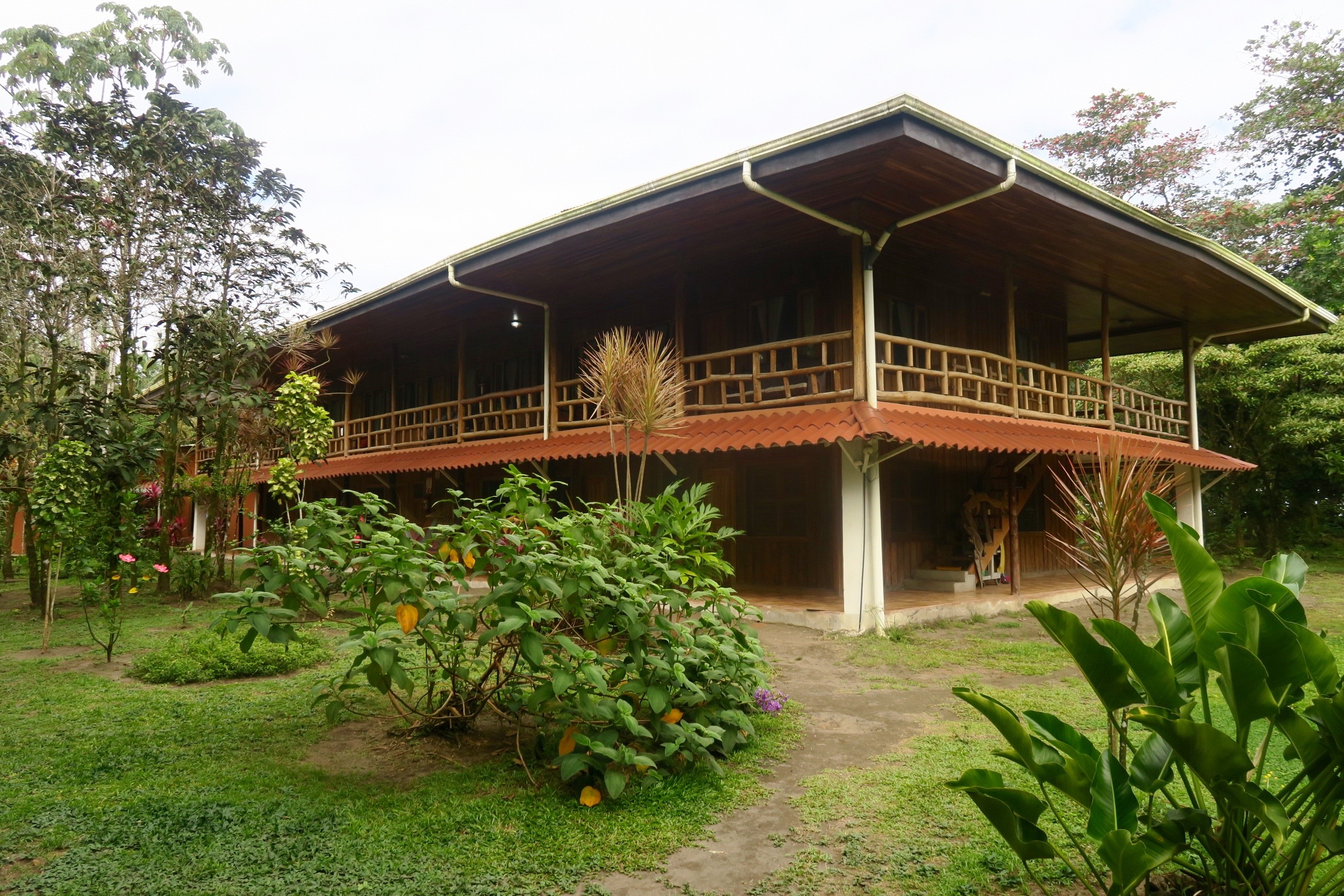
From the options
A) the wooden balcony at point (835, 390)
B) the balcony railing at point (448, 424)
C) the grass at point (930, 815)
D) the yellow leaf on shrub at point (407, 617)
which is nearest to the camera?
the grass at point (930, 815)

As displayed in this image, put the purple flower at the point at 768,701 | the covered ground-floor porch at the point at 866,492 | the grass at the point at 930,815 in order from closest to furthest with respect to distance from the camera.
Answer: the grass at the point at 930,815 → the purple flower at the point at 768,701 → the covered ground-floor porch at the point at 866,492

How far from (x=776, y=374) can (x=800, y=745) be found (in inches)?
222

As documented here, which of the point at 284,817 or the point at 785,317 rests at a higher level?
the point at 785,317

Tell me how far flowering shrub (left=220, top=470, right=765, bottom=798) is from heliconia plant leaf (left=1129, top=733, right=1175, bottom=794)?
1951 millimetres

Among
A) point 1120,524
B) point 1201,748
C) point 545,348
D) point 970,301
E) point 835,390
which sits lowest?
point 1201,748

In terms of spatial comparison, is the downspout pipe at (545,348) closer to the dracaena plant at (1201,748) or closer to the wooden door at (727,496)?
the wooden door at (727,496)

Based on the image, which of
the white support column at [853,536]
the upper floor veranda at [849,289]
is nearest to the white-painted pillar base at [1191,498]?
the upper floor veranda at [849,289]

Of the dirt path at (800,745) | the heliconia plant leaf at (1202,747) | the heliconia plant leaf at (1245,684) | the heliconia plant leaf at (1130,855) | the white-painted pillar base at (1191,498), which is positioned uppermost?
the white-painted pillar base at (1191,498)

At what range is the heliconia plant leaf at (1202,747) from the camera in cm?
210

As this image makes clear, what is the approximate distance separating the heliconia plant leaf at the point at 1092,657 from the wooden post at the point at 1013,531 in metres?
8.77

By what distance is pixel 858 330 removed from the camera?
30.6 feet

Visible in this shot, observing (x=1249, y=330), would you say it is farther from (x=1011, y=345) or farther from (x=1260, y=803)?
(x=1260, y=803)

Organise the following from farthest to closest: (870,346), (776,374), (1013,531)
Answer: (1013,531), (776,374), (870,346)

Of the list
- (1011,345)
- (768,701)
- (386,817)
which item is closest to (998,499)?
(1011,345)
